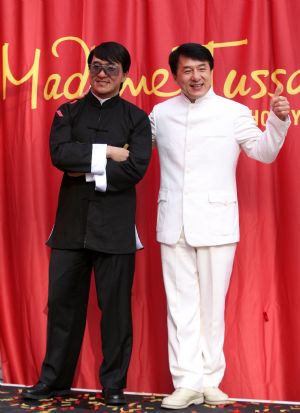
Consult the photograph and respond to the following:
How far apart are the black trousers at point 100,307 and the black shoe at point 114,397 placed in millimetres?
22

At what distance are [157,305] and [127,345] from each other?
14.1 inches

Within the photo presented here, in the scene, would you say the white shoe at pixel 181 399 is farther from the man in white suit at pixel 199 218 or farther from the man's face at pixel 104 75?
the man's face at pixel 104 75

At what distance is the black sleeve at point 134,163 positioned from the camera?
310 cm

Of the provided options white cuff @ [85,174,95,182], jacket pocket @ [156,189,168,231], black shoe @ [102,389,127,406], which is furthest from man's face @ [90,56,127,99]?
black shoe @ [102,389,127,406]

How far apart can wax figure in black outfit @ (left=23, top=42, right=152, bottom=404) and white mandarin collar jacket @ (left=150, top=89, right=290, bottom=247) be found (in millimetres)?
154

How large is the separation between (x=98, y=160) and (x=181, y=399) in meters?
1.10

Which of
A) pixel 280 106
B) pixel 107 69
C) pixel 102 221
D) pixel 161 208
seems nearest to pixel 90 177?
pixel 102 221

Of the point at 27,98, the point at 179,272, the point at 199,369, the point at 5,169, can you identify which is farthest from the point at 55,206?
the point at 199,369

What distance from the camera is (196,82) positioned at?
319 cm

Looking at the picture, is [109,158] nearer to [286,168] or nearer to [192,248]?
[192,248]

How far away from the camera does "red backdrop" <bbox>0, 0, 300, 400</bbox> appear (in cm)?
346

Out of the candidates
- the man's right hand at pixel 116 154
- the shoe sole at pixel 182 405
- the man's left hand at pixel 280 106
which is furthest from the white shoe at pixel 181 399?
the man's left hand at pixel 280 106

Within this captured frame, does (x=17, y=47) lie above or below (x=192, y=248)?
above

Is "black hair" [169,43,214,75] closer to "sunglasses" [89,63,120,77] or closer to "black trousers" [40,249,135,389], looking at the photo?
"sunglasses" [89,63,120,77]
